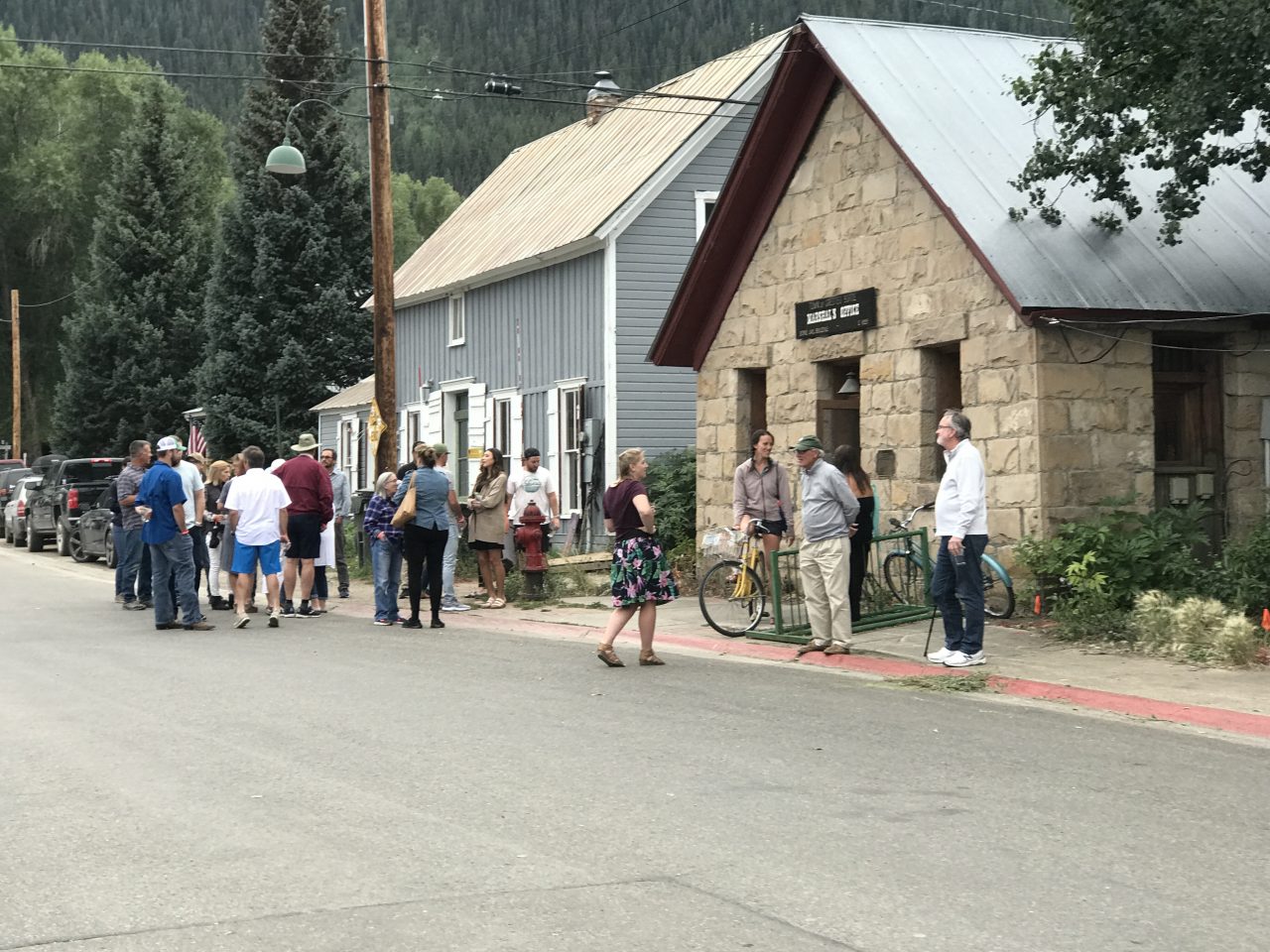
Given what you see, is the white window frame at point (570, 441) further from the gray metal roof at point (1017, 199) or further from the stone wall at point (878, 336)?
the gray metal roof at point (1017, 199)

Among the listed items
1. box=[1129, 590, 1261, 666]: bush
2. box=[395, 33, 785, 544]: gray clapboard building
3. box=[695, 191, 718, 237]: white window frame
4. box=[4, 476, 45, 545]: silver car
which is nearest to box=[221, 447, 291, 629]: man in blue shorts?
box=[1129, 590, 1261, 666]: bush

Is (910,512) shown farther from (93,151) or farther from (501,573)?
(93,151)

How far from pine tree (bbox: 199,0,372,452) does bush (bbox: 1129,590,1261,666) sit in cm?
3367

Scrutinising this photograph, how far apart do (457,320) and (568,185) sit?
381 cm

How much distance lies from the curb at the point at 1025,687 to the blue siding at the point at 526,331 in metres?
11.9

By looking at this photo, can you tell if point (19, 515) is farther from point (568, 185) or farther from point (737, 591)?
point (737, 591)

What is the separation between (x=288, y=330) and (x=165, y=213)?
35.8ft

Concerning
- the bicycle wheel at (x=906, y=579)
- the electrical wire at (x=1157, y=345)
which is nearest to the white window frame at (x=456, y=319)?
the bicycle wheel at (x=906, y=579)

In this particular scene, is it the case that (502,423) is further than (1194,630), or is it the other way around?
(502,423)

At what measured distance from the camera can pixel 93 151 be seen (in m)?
60.6

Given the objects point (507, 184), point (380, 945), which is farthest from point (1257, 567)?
point (507, 184)

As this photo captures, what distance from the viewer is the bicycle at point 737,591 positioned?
1480 centimetres

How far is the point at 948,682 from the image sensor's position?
11469 mm

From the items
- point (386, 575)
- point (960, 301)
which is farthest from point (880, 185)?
point (386, 575)
